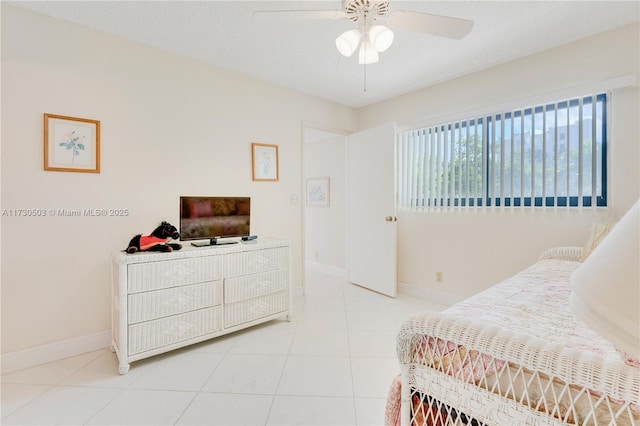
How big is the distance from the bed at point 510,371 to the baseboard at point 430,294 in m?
1.94

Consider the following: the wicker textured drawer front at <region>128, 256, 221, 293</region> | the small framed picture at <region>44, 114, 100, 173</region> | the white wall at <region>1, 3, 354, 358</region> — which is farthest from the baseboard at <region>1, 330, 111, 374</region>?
the small framed picture at <region>44, 114, 100, 173</region>

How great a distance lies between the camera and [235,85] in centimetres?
290

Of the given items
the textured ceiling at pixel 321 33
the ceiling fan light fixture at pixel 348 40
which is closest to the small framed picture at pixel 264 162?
the textured ceiling at pixel 321 33

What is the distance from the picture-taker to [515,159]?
2.60m

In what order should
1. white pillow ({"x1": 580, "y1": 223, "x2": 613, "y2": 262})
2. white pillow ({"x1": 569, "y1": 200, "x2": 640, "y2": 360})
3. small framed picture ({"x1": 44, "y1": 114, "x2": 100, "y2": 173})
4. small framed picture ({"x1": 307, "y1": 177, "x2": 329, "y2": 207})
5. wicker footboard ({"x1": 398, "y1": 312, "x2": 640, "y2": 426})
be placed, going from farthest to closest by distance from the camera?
small framed picture ({"x1": 307, "y1": 177, "x2": 329, "y2": 207}) < small framed picture ({"x1": 44, "y1": 114, "x2": 100, "y2": 173}) < white pillow ({"x1": 580, "y1": 223, "x2": 613, "y2": 262}) < wicker footboard ({"x1": 398, "y1": 312, "x2": 640, "y2": 426}) < white pillow ({"x1": 569, "y1": 200, "x2": 640, "y2": 360})

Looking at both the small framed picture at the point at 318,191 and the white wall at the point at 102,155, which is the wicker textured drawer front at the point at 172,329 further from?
the small framed picture at the point at 318,191

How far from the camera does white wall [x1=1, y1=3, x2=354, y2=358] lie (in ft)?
6.31

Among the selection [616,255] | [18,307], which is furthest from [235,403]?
[616,255]

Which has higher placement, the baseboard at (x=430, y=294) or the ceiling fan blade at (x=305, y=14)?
the ceiling fan blade at (x=305, y=14)

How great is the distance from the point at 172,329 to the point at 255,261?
30.7 inches

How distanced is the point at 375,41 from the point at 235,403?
7.13ft

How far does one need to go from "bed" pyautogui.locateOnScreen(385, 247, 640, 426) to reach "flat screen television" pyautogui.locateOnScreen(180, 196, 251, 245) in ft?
6.25

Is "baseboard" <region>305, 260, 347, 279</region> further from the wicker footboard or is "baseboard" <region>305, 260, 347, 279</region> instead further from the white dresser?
the wicker footboard

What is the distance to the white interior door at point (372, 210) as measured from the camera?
337 centimetres
